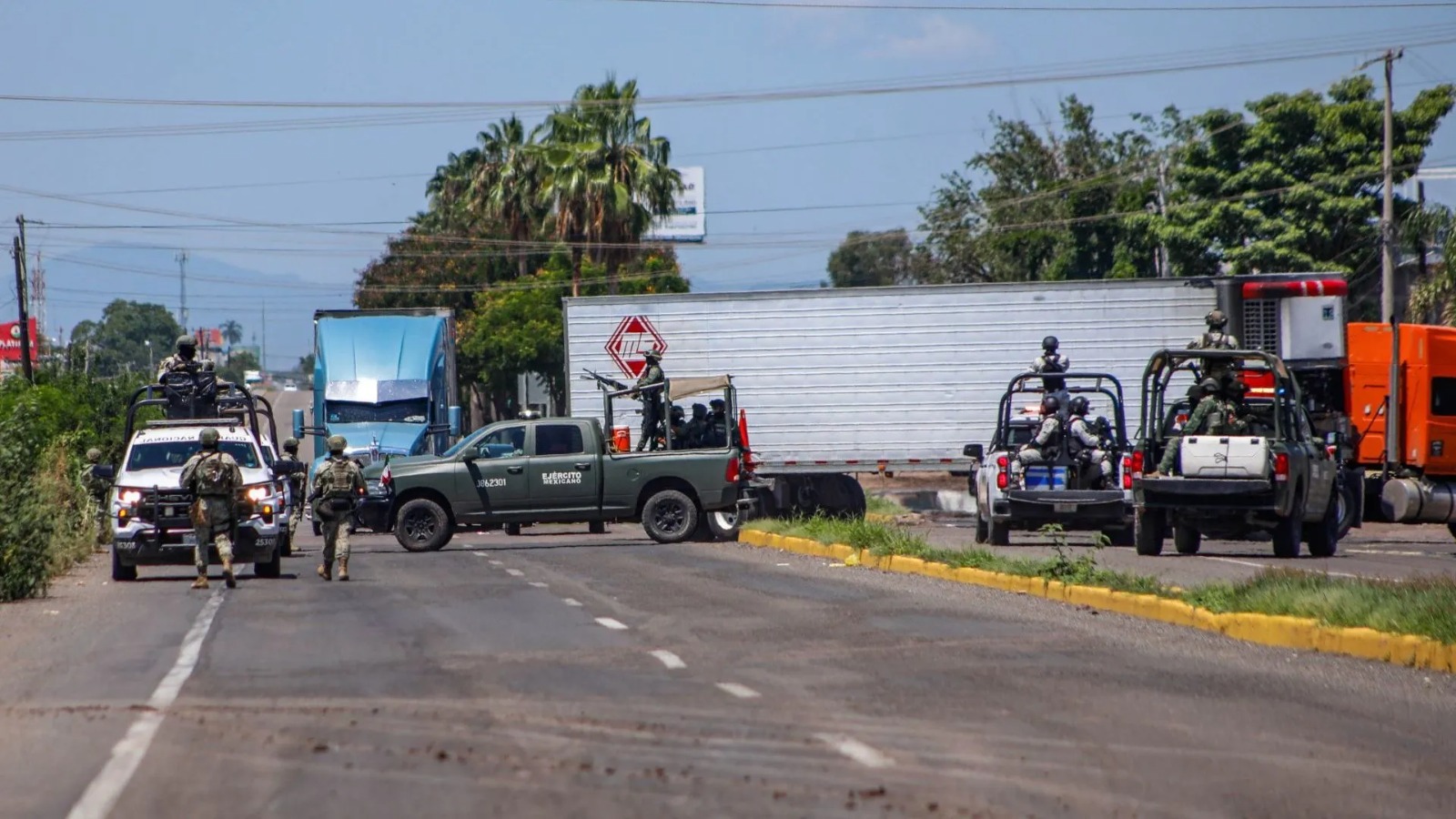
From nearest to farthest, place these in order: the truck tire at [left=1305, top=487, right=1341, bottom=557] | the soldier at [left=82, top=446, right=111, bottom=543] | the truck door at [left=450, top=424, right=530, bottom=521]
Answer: the truck tire at [left=1305, top=487, right=1341, bottom=557] → the truck door at [left=450, top=424, right=530, bottom=521] → the soldier at [left=82, top=446, right=111, bottom=543]

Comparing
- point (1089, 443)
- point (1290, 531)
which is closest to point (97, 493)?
point (1089, 443)

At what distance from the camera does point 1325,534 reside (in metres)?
22.1

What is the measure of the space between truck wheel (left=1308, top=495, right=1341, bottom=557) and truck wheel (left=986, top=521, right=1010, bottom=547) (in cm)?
363

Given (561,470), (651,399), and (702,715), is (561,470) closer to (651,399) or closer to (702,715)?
(651,399)

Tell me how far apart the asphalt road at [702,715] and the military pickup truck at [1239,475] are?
525 cm

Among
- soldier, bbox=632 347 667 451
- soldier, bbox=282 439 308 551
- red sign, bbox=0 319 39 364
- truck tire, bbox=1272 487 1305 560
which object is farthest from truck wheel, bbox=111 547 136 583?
red sign, bbox=0 319 39 364

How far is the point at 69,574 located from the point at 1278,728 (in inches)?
695

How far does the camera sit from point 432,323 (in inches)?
1448

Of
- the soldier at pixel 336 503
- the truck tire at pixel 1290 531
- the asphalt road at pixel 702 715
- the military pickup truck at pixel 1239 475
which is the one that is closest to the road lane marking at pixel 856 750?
the asphalt road at pixel 702 715

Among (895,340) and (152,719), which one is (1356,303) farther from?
(152,719)

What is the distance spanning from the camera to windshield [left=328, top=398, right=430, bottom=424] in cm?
3538

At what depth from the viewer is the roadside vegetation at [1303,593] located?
11.9 metres

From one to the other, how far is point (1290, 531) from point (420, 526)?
1175cm

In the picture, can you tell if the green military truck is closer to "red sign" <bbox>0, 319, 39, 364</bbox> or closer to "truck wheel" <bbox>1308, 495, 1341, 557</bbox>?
"truck wheel" <bbox>1308, 495, 1341, 557</bbox>
